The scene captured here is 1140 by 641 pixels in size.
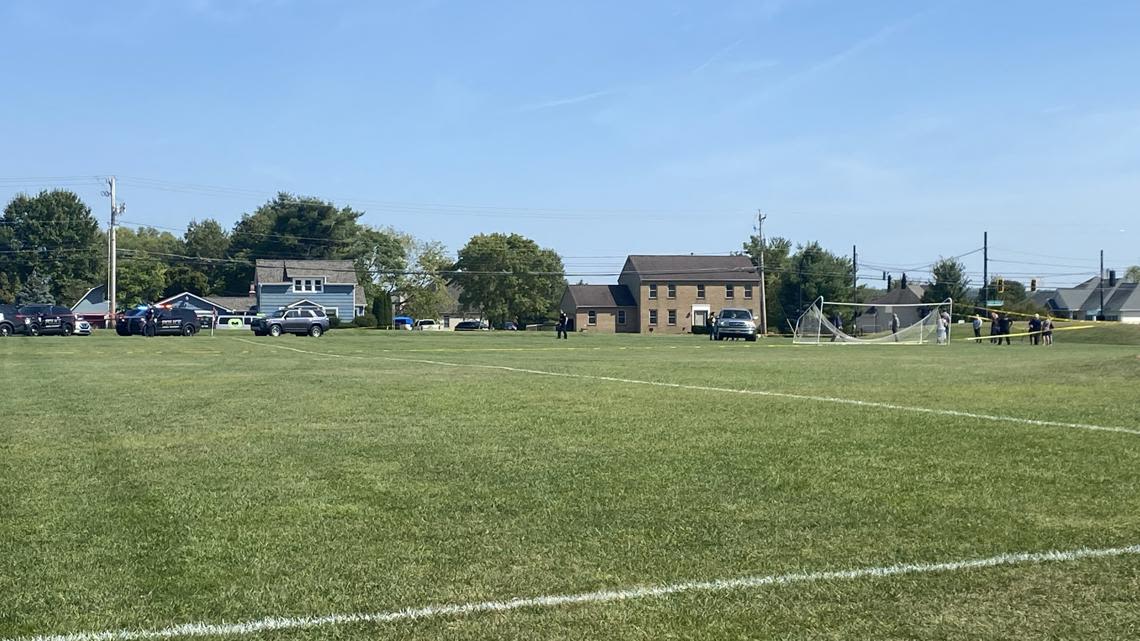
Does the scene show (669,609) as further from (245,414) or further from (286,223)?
(286,223)

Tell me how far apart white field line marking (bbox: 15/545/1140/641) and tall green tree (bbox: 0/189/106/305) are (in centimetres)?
11665

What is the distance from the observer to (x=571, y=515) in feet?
20.8

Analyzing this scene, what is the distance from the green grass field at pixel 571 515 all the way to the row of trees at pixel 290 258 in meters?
96.0

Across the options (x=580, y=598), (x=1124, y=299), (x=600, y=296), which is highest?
(x=600, y=296)

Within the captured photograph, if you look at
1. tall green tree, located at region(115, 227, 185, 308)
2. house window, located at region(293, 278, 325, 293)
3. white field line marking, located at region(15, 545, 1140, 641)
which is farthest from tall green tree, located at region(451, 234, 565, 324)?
white field line marking, located at region(15, 545, 1140, 641)

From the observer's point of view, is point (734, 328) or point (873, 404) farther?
point (734, 328)

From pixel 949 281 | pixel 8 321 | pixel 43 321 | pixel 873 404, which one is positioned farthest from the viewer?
pixel 949 281

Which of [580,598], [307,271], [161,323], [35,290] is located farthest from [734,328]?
[35,290]

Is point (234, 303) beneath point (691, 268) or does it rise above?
beneath

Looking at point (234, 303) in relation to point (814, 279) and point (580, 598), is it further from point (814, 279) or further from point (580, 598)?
point (580, 598)

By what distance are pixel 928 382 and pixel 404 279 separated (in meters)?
102

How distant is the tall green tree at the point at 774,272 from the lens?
9666cm

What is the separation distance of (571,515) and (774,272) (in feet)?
315

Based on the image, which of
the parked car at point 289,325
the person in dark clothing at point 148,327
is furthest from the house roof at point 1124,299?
the person in dark clothing at point 148,327
